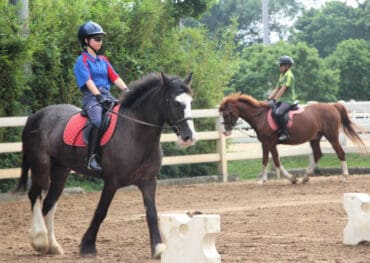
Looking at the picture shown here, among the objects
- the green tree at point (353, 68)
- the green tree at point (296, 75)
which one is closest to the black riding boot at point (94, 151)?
the green tree at point (296, 75)

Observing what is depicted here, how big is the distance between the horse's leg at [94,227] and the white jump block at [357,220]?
2.66 m

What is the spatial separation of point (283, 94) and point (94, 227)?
33.6 ft

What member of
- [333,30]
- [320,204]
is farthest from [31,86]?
[333,30]

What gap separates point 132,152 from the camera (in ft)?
31.4

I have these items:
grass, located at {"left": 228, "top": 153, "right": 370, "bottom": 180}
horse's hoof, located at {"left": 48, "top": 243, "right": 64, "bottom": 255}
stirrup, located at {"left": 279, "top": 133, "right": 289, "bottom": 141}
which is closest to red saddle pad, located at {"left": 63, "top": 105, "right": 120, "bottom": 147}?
horse's hoof, located at {"left": 48, "top": 243, "right": 64, "bottom": 255}

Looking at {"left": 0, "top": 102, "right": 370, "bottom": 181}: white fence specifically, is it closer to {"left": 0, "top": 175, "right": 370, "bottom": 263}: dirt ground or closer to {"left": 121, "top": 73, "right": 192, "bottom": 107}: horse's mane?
{"left": 0, "top": 175, "right": 370, "bottom": 263}: dirt ground

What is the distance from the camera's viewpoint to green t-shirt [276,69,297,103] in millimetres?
18422

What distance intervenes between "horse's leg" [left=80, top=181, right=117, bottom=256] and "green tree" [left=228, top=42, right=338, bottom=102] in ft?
79.6

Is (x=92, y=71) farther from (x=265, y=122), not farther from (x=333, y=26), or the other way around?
(x=333, y=26)

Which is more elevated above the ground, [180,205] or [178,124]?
[178,124]

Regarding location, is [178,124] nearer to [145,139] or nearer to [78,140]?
[145,139]

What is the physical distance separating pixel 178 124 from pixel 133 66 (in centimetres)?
972

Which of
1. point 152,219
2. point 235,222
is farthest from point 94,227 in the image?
point 235,222

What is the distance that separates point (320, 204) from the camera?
14.2m
